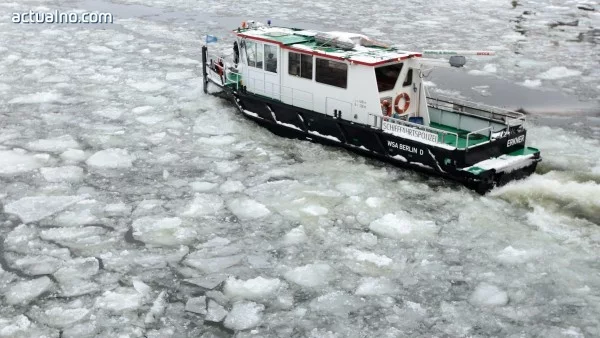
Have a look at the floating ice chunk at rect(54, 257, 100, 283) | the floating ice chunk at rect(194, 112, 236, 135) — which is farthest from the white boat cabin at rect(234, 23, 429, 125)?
the floating ice chunk at rect(54, 257, 100, 283)

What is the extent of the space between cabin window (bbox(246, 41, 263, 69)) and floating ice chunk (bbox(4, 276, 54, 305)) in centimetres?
735

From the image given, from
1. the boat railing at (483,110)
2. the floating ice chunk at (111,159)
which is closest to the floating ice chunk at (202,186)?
the floating ice chunk at (111,159)

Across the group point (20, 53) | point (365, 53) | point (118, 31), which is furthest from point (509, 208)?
point (118, 31)

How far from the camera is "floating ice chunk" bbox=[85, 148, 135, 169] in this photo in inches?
491

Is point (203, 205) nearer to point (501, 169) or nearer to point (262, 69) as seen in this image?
point (262, 69)

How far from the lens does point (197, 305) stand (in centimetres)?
816

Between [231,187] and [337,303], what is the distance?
13.1 feet

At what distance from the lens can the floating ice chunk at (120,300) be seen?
8.09 m

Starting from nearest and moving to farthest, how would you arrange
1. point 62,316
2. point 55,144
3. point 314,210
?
point 62,316
point 314,210
point 55,144

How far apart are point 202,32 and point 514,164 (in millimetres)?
16398

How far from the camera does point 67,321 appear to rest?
7809mm

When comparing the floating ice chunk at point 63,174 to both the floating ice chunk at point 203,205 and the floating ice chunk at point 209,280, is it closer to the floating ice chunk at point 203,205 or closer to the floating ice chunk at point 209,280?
the floating ice chunk at point 203,205

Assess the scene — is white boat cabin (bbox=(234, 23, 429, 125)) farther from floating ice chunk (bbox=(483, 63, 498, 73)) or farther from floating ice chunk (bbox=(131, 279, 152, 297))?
floating ice chunk (bbox=(483, 63, 498, 73))

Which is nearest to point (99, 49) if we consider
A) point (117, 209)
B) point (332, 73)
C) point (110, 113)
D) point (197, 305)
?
point (110, 113)
